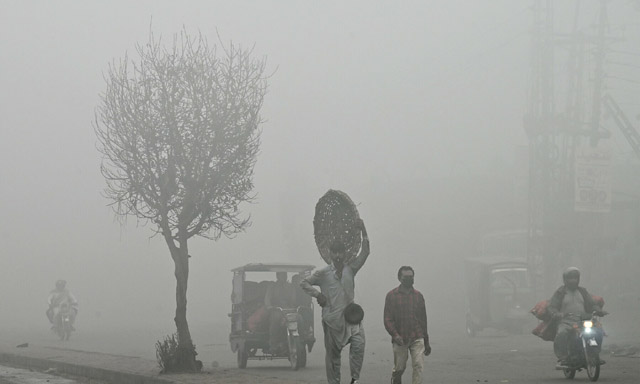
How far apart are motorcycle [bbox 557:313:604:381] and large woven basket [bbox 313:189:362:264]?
4868 mm

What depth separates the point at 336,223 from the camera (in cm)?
1345

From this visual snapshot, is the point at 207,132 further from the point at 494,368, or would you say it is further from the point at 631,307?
the point at 631,307

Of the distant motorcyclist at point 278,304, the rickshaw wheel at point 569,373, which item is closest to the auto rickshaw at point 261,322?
the distant motorcyclist at point 278,304

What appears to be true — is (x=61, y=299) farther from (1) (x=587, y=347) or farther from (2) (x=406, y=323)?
(2) (x=406, y=323)

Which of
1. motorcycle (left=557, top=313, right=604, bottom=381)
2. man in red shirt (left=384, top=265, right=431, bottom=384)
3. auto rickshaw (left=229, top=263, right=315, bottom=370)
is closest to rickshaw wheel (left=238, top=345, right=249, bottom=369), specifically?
auto rickshaw (left=229, top=263, right=315, bottom=370)

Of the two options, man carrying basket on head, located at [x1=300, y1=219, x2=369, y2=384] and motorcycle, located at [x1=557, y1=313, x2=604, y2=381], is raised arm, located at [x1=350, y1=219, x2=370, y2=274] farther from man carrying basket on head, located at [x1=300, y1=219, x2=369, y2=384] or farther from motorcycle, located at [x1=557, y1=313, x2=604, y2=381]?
motorcycle, located at [x1=557, y1=313, x2=604, y2=381]

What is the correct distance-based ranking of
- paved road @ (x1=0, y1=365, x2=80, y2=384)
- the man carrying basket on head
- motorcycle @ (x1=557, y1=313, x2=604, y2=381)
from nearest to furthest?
the man carrying basket on head
motorcycle @ (x1=557, y1=313, x2=604, y2=381)
paved road @ (x1=0, y1=365, x2=80, y2=384)

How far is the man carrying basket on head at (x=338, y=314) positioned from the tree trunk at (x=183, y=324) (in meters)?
6.61

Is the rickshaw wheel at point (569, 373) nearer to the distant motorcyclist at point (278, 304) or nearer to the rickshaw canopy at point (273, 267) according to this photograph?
the distant motorcyclist at point (278, 304)

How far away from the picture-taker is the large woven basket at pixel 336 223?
12891 millimetres

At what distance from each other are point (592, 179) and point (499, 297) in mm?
8237

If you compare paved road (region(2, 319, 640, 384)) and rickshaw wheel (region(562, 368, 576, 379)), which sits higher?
rickshaw wheel (region(562, 368, 576, 379))

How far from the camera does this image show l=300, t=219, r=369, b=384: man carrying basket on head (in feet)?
39.7

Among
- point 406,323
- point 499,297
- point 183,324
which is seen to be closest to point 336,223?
point 406,323
